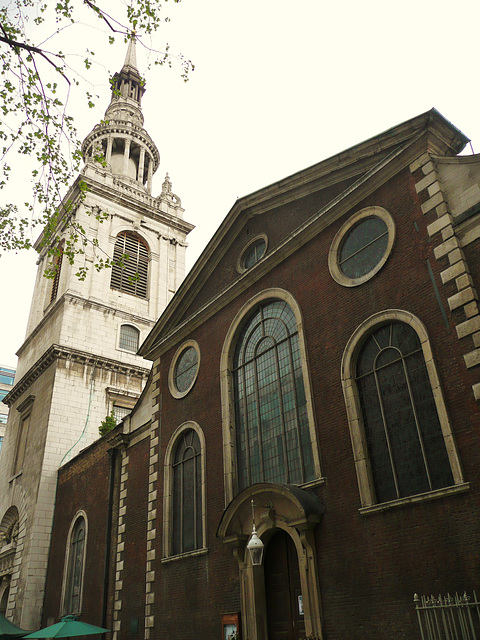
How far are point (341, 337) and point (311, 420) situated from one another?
2023 mm

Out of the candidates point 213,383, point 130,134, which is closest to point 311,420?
point 213,383

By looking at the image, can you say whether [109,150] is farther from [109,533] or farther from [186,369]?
[109,533]

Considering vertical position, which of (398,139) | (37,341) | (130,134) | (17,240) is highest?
(130,134)

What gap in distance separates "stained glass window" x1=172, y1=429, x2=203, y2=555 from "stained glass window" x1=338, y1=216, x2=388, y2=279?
23.4ft

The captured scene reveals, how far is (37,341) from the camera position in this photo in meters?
32.8

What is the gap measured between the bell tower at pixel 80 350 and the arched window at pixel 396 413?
14.9 metres

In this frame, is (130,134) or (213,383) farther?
(130,134)

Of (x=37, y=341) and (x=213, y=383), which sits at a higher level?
(x=37, y=341)

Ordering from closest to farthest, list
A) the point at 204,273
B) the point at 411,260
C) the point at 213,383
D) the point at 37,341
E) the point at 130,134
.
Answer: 1. the point at 411,260
2. the point at 213,383
3. the point at 204,273
4. the point at 37,341
5. the point at 130,134

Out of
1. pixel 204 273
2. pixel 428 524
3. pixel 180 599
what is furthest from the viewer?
pixel 204 273

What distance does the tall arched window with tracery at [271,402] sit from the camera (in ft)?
43.0

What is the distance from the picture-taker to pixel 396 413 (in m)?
11.0

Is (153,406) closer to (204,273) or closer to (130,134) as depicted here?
(204,273)

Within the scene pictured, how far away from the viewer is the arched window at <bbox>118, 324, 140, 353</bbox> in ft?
103
